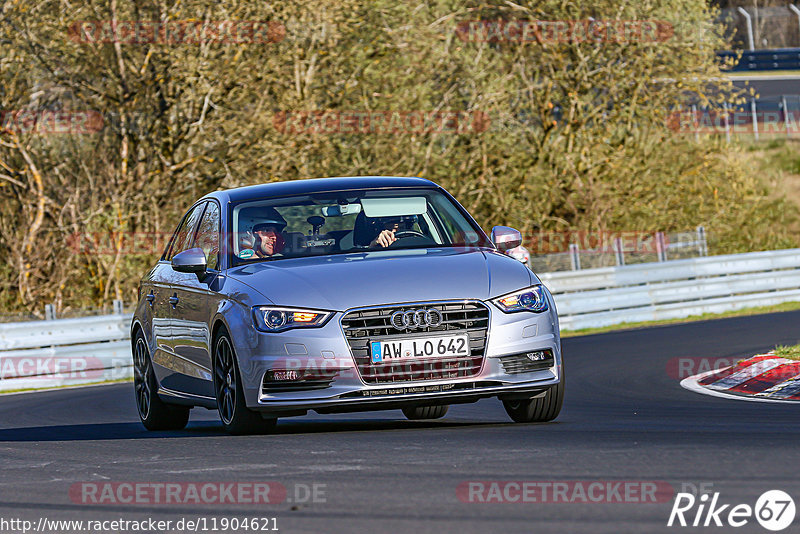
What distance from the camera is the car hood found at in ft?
28.7

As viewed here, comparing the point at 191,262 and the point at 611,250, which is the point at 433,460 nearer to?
the point at 191,262

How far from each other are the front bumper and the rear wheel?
1.19 feet

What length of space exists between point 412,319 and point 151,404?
334 centimetres

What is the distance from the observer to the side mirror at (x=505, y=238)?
9.93 m

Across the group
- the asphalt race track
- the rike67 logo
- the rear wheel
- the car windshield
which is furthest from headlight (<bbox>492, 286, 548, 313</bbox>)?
the rike67 logo

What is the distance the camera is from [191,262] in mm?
9883

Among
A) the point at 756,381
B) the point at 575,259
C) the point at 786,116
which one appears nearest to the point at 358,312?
the point at 756,381

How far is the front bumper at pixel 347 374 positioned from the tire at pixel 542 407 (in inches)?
14.2

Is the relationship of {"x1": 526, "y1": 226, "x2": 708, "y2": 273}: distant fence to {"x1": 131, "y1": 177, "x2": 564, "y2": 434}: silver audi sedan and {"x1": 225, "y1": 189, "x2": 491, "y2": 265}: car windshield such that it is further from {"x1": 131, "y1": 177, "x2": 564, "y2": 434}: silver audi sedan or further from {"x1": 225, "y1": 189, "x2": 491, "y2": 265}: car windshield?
{"x1": 131, "y1": 177, "x2": 564, "y2": 434}: silver audi sedan

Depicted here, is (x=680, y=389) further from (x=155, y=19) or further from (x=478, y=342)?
(x=155, y=19)

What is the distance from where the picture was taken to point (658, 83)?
3128cm

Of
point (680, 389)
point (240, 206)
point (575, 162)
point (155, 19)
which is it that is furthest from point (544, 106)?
point (240, 206)

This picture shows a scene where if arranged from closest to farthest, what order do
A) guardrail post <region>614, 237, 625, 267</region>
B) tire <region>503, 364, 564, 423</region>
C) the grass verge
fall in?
tire <region>503, 364, 564, 423</region>
the grass verge
guardrail post <region>614, 237, 625, 267</region>

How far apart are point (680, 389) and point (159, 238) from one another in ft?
50.9
